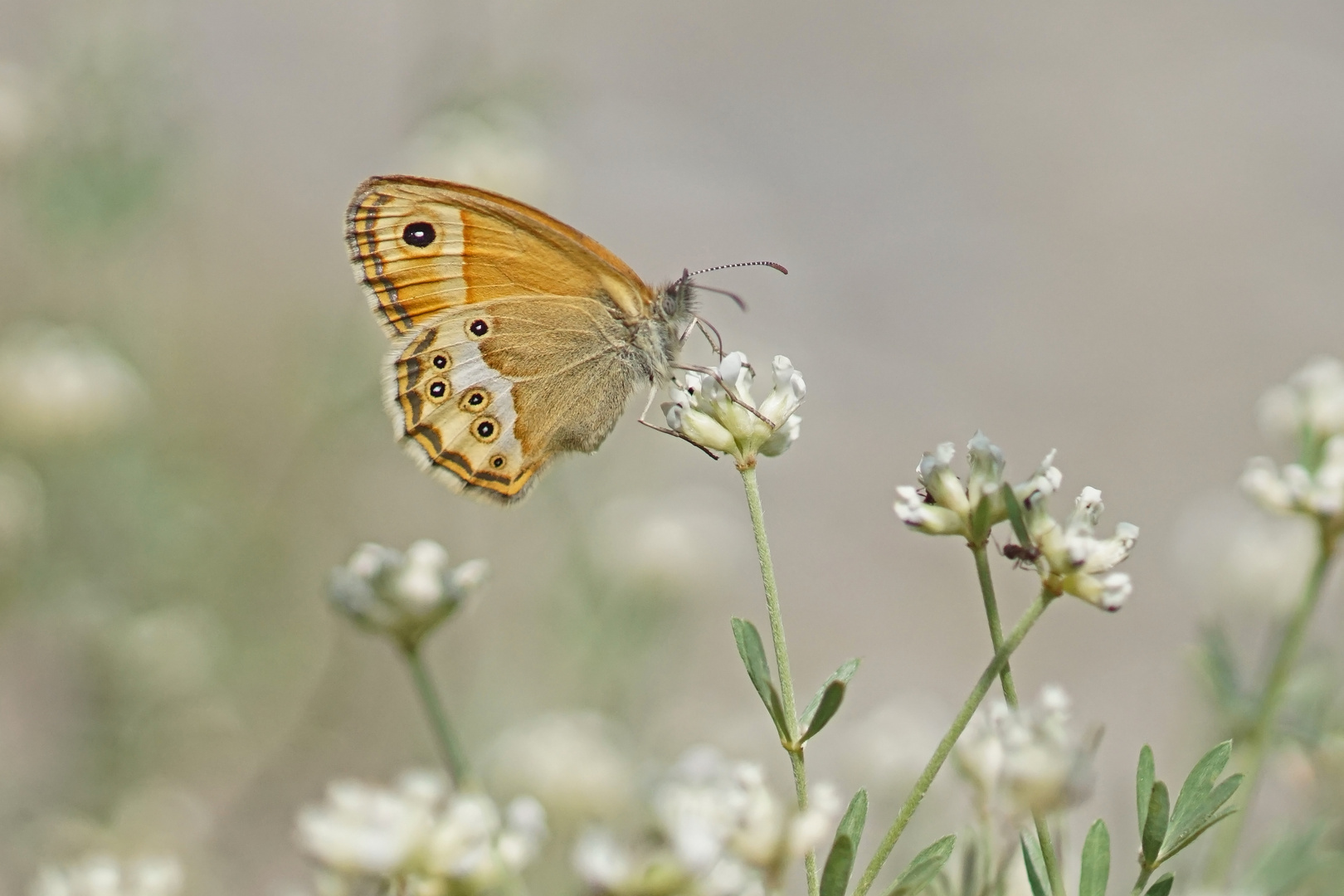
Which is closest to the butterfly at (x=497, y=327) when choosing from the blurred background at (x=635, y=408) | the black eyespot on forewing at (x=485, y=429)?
the black eyespot on forewing at (x=485, y=429)

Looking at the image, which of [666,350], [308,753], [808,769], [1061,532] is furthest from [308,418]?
[1061,532]

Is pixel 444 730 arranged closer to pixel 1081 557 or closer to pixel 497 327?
pixel 1081 557

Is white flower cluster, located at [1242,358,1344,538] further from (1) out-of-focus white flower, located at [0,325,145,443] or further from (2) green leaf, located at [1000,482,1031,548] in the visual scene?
(1) out-of-focus white flower, located at [0,325,145,443]

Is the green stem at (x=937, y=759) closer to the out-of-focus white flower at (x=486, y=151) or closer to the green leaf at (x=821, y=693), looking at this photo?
the green leaf at (x=821, y=693)

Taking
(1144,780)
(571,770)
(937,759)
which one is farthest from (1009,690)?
(571,770)

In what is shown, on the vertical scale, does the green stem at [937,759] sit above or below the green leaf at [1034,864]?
above

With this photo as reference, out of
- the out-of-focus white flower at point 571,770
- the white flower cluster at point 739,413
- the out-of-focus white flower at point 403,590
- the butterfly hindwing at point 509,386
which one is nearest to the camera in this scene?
the out-of-focus white flower at point 403,590

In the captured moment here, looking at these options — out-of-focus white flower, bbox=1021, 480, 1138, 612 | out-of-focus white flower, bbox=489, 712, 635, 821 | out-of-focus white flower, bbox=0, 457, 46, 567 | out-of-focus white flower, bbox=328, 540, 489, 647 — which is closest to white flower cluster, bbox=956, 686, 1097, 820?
out-of-focus white flower, bbox=1021, 480, 1138, 612
